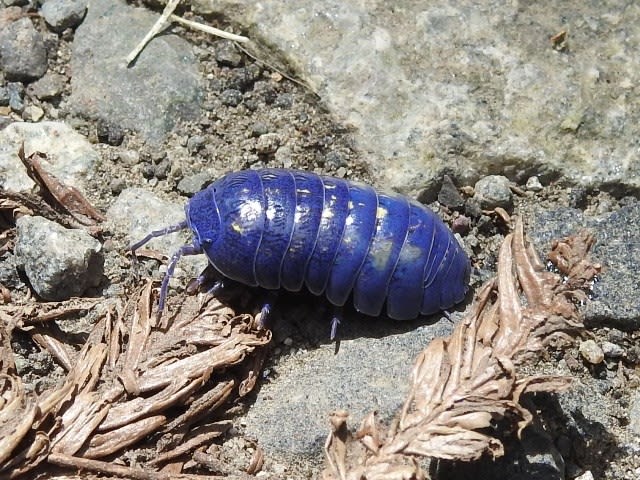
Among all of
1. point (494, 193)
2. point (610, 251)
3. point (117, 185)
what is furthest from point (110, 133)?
point (610, 251)

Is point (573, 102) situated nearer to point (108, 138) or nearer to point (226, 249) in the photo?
point (226, 249)

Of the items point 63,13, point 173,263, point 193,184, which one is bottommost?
point 173,263

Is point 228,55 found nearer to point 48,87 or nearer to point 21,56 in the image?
point 48,87

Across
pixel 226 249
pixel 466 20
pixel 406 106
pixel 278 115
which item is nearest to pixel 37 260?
pixel 226 249

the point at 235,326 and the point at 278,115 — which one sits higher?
the point at 278,115

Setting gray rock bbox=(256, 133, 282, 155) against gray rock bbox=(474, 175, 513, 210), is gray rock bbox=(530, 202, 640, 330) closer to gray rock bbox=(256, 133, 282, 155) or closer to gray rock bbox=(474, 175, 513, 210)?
gray rock bbox=(474, 175, 513, 210)

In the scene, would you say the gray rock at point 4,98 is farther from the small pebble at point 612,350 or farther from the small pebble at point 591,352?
the small pebble at point 612,350
